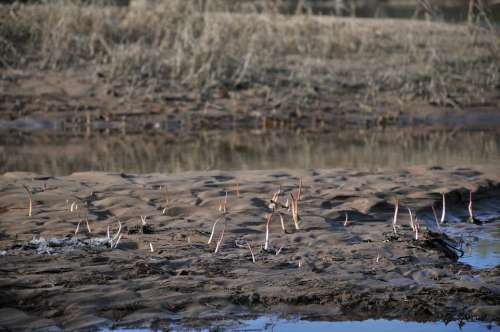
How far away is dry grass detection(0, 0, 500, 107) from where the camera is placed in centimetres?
1356

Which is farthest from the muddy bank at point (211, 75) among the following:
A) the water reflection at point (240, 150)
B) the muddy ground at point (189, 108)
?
the water reflection at point (240, 150)

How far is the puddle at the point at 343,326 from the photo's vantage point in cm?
404

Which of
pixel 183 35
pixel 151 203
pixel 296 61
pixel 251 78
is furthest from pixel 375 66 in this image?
pixel 151 203

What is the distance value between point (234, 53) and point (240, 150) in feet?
13.7

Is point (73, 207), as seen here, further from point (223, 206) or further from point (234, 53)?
point (234, 53)

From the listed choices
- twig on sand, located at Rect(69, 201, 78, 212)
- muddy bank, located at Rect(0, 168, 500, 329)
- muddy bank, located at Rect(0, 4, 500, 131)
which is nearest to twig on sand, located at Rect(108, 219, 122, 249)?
muddy bank, located at Rect(0, 168, 500, 329)

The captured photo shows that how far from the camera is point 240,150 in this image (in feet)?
34.1

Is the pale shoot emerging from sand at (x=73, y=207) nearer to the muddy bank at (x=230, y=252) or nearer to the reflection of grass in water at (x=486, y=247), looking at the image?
the muddy bank at (x=230, y=252)

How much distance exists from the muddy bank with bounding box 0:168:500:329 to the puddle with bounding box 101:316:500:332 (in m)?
0.07

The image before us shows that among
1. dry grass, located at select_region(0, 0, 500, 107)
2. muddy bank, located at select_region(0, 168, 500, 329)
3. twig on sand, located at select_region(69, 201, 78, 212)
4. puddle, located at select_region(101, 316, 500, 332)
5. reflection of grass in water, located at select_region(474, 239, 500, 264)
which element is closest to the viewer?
puddle, located at select_region(101, 316, 500, 332)

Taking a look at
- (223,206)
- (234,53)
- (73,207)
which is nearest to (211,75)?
(234,53)

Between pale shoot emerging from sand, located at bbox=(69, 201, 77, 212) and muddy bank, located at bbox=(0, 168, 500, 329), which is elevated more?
pale shoot emerging from sand, located at bbox=(69, 201, 77, 212)

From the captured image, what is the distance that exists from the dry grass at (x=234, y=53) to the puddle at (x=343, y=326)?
9.33 m

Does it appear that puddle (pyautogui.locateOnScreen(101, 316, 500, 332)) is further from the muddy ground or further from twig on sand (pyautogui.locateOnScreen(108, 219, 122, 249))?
the muddy ground
